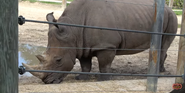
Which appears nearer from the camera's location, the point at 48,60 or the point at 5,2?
the point at 5,2

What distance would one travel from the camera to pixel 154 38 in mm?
3863

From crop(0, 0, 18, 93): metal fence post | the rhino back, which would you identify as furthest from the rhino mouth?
crop(0, 0, 18, 93): metal fence post

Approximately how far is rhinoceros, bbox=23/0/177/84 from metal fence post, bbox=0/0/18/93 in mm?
2940

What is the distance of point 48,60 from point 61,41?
17.3 inches

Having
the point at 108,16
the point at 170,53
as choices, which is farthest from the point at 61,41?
the point at 170,53

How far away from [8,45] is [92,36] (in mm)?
3300

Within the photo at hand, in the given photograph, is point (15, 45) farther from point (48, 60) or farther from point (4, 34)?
point (48, 60)

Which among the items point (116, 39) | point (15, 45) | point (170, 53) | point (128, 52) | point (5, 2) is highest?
point (5, 2)

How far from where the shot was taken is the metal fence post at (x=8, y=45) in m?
1.67

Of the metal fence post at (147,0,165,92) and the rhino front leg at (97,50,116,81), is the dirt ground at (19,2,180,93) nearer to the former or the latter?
the metal fence post at (147,0,165,92)

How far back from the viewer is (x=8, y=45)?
67.2 inches

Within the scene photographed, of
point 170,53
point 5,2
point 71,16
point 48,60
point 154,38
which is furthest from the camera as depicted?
point 170,53

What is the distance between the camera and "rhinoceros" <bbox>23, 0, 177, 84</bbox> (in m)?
4.89

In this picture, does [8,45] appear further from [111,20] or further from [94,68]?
[94,68]
